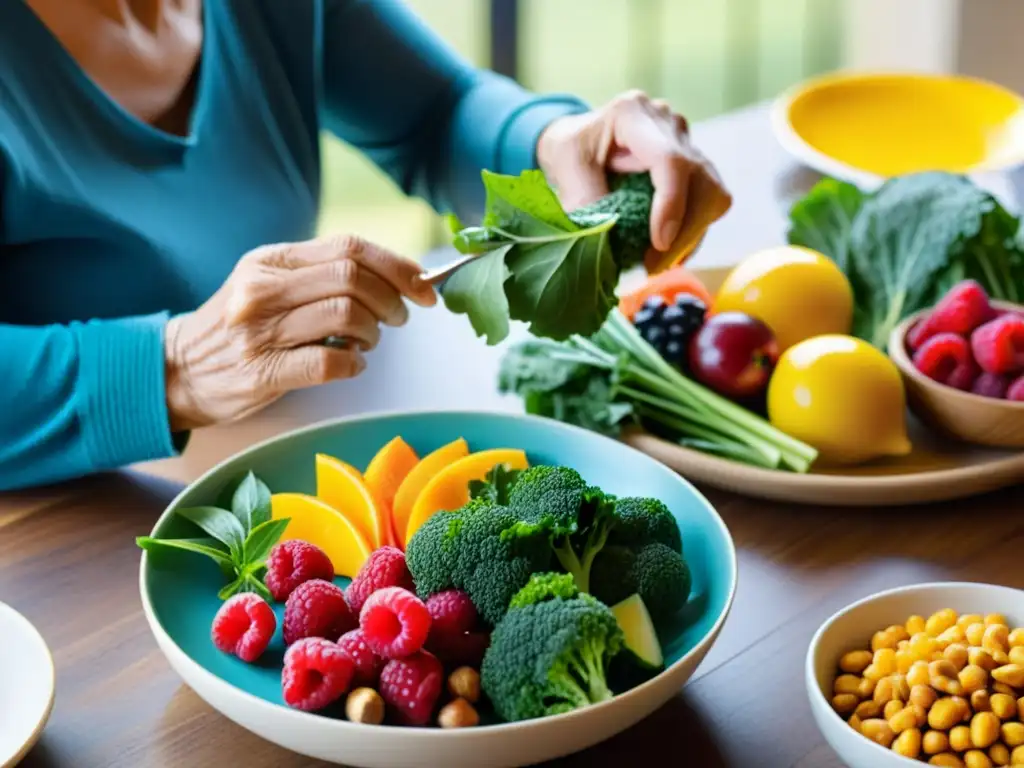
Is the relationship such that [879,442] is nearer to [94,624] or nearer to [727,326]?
[727,326]

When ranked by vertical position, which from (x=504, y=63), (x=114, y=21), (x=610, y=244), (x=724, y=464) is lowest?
(x=504, y=63)

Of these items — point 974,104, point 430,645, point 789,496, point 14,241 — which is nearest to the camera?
point 430,645

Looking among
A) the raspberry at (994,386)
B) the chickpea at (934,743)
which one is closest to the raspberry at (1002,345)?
the raspberry at (994,386)

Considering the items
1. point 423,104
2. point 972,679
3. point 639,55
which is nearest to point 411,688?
point 972,679

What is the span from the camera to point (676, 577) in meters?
0.88

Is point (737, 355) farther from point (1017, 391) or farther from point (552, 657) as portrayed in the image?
point (552, 657)

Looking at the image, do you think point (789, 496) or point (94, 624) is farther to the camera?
point (789, 496)

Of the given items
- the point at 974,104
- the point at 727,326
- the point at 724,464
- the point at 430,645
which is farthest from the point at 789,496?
the point at 974,104

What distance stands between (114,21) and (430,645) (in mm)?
863

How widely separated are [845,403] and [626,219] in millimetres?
264

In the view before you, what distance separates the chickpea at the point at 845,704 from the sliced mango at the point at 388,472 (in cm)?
38

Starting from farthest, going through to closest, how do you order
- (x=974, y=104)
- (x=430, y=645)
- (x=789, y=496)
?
1. (x=974, y=104)
2. (x=789, y=496)
3. (x=430, y=645)

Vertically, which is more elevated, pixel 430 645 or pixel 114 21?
pixel 114 21

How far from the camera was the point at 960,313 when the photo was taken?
1188mm
